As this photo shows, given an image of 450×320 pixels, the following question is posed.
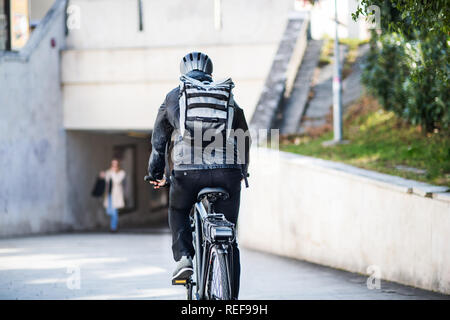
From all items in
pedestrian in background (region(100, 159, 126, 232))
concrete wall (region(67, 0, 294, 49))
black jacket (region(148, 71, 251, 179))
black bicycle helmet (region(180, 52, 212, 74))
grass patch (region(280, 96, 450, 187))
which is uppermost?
concrete wall (region(67, 0, 294, 49))

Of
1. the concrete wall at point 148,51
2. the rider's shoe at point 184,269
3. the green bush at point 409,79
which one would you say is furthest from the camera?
the concrete wall at point 148,51

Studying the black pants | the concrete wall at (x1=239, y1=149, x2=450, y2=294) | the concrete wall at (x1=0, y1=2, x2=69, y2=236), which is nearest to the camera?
the black pants

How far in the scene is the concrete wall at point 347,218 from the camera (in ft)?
25.5

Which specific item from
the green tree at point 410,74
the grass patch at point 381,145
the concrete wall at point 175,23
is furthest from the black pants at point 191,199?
the concrete wall at point 175,23

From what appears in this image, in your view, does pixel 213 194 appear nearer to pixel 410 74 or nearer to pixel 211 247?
pixel 211 247

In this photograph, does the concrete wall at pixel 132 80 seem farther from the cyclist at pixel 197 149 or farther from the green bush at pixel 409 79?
the cyclist at pixel 197 149

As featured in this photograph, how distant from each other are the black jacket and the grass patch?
3.70 m

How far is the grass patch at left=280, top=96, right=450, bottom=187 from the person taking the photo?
986 cm

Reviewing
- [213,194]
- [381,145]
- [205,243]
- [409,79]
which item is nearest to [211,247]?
[205,243]

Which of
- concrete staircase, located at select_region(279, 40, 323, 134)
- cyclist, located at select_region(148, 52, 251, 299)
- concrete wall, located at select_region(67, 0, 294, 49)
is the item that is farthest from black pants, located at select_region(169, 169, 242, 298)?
concrete wall, located at select_region(67, 0, 294, 49)

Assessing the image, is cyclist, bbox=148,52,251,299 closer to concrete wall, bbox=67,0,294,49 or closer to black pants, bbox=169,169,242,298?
black pants, bbox=169,169,242,298

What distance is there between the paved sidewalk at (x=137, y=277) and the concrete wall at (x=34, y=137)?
469 centimetres

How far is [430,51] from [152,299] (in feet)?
18.6

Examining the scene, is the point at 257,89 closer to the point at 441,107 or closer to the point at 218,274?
the point at 441,107
